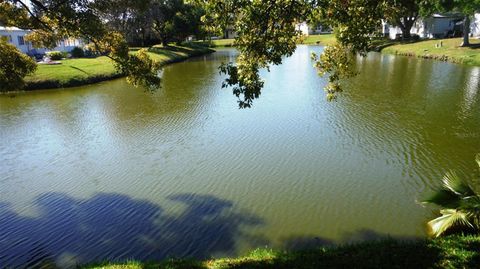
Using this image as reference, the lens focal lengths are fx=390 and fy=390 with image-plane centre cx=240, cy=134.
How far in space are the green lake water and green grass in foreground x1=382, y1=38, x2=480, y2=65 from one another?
1447 centimetres

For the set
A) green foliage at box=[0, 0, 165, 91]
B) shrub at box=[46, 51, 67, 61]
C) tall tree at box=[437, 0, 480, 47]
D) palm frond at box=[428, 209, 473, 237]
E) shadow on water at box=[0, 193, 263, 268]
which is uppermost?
tall tree at box=[437, 0, 480, 47]

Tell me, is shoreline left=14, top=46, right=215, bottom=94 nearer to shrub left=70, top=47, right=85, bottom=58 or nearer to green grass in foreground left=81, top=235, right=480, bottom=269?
shrub left=70, top=47, right=85, bottom=58

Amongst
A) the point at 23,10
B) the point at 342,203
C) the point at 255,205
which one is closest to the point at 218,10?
the point at 255,205

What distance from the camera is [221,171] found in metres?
14.7

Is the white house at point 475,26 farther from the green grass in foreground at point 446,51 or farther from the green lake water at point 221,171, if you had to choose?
the green lake water at point 221,171

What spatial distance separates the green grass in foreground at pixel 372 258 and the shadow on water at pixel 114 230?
1576 millimetres

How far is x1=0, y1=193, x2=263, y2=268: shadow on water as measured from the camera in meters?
9.73

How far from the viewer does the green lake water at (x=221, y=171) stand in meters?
10.4

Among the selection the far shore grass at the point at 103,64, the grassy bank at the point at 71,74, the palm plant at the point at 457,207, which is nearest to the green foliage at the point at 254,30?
the palm plant at the point at 457,207

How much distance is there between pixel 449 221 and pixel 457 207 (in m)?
0.37

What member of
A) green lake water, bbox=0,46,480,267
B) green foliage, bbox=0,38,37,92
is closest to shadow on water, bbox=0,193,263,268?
green lake water, bbox=0,46,480,267

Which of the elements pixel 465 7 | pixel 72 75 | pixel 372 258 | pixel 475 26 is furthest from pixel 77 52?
pixel 475 26

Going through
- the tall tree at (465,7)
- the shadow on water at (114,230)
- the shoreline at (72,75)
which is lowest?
the shadow on water at (114,230)

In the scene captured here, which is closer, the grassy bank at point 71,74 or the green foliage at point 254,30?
the green foliage at point 254,30
